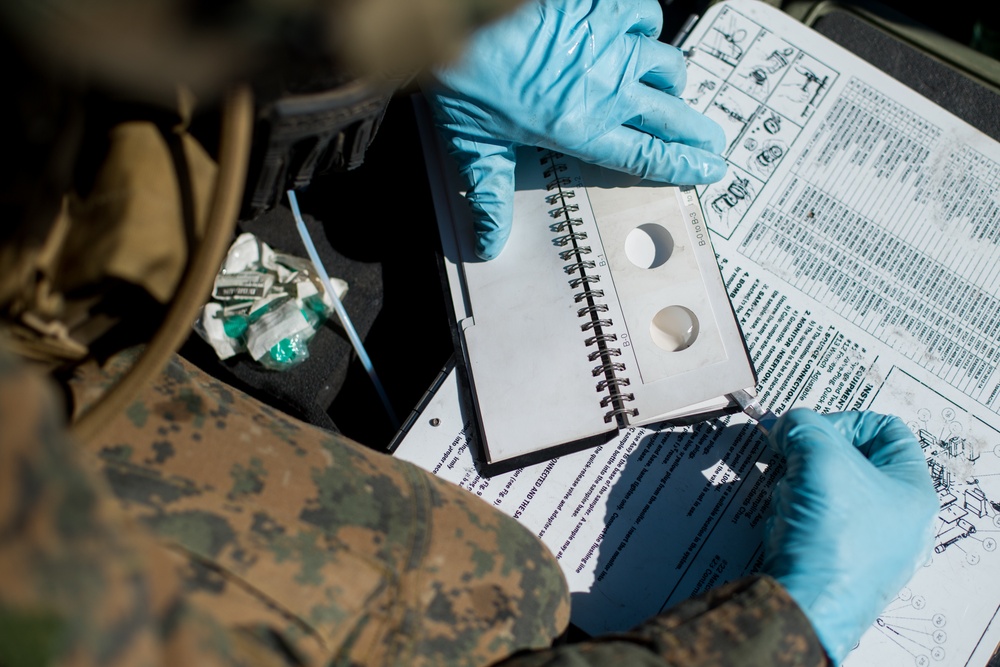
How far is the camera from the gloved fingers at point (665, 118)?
0.81m

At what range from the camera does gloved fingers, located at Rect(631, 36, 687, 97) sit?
0.82 meters

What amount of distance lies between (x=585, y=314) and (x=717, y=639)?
1.33 ft

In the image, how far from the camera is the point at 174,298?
1.55 feet

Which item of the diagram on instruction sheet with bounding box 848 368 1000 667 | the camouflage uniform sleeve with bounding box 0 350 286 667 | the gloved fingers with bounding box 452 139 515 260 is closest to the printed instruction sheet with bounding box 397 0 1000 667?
the diagram on instruction sheet with bounding box 848 368 1000 667

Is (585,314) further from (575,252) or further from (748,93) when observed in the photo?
(748,93)

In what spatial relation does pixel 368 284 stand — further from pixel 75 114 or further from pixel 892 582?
pixel 892 582

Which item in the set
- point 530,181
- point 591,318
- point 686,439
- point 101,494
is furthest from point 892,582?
point 101,494

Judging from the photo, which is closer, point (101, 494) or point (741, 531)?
point (101, 494)

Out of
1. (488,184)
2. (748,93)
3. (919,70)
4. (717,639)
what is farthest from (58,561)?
(919,70)

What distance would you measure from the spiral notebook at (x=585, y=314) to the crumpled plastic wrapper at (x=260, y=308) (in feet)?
0.85

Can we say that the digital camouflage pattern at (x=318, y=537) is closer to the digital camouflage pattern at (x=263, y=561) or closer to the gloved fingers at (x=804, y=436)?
the digital camouflage pattern at (x=263, y=561)

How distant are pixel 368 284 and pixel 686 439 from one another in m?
0.58

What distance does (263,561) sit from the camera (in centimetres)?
51

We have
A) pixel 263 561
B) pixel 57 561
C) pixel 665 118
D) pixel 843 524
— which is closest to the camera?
pixel 57 561
